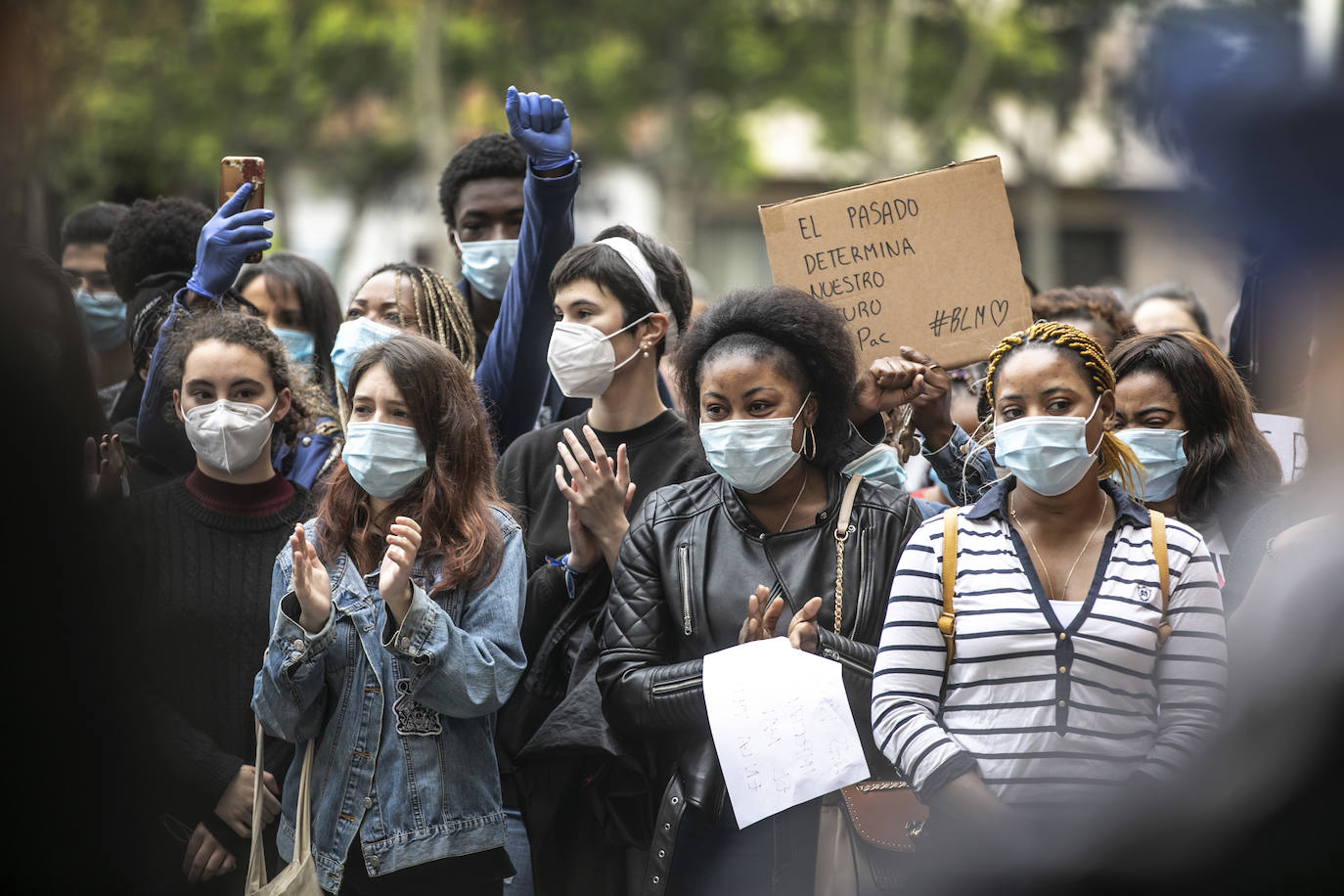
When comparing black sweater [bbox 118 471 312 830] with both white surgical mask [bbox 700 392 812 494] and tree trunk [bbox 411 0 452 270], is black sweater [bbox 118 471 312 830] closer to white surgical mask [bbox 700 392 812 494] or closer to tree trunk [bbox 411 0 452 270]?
white surgical mask [bbox 700 392 812 494]

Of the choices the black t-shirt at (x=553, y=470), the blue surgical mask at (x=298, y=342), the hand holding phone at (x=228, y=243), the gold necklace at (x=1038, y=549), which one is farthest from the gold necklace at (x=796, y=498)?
the blue surgical mask at (x=298, y=342)

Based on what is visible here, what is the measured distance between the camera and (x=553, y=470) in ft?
13.2

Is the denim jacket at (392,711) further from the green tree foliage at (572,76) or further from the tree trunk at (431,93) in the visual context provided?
the green tree foliage at (572,76)

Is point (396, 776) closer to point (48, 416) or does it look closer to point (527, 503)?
point (527, 503)

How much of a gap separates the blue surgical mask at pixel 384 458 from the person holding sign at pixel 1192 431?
6.64 ft

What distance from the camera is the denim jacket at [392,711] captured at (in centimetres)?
321

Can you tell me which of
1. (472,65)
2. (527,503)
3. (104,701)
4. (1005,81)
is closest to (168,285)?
(527,503)

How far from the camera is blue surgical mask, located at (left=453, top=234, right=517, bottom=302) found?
4965 mm

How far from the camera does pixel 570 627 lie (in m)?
3.72

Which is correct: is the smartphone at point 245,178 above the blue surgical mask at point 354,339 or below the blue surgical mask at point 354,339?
above

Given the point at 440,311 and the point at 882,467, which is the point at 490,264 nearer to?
the point at 440,311

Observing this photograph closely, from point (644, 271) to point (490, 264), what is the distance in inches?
36.3

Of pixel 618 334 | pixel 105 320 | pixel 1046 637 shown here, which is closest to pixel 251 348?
pixel 618 334

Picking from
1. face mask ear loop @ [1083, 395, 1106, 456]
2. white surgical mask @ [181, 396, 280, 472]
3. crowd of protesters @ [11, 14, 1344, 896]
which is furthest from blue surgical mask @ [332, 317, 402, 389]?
face mask ear loop @ [1083, 395, 1106, 456]
